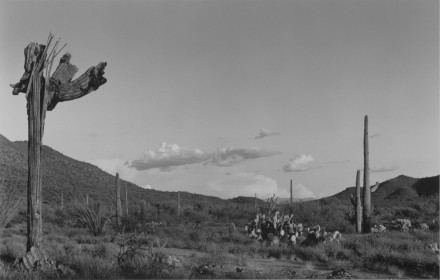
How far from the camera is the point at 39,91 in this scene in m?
8.70

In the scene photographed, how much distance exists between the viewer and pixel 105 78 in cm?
922

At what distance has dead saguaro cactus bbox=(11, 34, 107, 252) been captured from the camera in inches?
335

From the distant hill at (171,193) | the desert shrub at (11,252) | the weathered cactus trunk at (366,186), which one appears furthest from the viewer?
the distant hill at (171,193)

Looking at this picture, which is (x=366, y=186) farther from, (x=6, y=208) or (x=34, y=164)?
(x=6, y=208)

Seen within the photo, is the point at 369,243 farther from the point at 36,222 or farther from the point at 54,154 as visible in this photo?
the point at 54,154

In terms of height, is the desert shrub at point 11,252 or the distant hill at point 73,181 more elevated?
the distant hill at point 73,181

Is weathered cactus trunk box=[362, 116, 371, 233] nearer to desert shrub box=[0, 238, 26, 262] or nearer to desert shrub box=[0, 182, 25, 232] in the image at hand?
desert shrub box=[0, 238, 26, 262]

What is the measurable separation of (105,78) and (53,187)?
40.3 meters

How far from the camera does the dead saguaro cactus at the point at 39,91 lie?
8.52 m

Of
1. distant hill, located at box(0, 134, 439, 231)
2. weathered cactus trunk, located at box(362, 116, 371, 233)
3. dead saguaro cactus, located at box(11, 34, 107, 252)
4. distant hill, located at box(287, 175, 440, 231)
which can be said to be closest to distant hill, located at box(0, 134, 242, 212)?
distant hill, located at box(0, 134, 439, 231)

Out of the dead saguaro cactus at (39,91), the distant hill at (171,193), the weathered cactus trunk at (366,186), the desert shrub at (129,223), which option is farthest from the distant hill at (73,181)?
the dead saguaro cactus at (39,91)

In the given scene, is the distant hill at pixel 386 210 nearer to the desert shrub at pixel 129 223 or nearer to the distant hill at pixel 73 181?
the desert shrub at pixel 129 223

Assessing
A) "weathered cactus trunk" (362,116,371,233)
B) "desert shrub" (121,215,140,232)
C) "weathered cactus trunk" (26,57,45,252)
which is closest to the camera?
"weathered cactus trunk" (26,57,45,252)

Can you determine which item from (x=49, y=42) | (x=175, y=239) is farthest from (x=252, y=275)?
(x=175, y=239)
